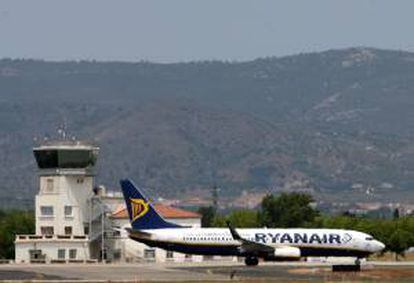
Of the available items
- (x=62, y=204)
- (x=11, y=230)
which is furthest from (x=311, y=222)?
(x=62, y=204)

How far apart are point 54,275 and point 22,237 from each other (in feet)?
123

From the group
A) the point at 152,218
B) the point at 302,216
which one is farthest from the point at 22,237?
the point at 302,216

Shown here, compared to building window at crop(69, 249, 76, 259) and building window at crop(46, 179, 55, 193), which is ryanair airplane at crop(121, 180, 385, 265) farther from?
building window at crop(46, 179, 55, 193)

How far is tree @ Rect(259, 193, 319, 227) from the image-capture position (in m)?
187

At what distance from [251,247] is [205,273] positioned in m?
13.7

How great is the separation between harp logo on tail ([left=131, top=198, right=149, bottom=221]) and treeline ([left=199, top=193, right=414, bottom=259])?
43205 millimetres

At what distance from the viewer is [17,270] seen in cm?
12050

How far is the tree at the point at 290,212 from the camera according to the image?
7352 inches

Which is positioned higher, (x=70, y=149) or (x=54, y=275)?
(x=70, y=149)

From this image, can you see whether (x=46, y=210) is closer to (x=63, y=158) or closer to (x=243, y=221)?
(x=63, y=158)

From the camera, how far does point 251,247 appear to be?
127125 millimetres

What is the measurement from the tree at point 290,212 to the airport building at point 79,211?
35.9m

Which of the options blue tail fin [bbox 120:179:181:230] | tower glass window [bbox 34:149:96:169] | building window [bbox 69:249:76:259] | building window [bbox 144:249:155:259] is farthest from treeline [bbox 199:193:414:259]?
blue tail fin [bbox 120:179:181:230]

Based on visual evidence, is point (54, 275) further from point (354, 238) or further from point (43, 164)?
point (43, 164)
